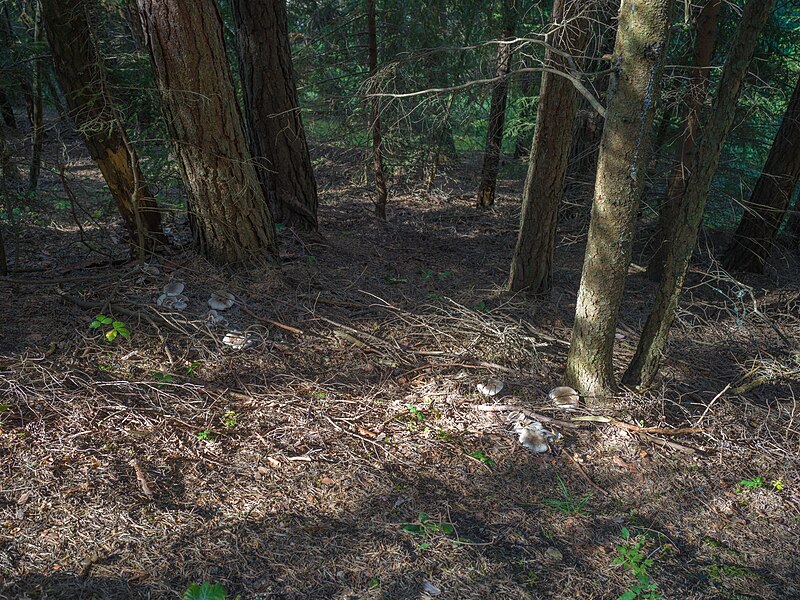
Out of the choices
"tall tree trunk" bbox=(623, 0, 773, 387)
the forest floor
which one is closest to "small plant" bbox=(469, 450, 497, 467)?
the forest floor

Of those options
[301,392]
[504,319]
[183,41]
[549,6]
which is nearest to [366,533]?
[301,392]

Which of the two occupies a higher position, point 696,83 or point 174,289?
point 696,83

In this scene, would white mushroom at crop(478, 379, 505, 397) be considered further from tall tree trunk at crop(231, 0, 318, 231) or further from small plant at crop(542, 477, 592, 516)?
tall tree trunk at crop(231, 0, 318, 231)

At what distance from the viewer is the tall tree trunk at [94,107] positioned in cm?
480

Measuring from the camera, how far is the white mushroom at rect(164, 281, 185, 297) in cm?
484

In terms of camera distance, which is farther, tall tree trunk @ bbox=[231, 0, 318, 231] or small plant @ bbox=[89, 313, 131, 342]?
tall tree trunk @ bbox=[231, 0, 318, 231]

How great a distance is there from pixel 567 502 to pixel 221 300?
3317mm

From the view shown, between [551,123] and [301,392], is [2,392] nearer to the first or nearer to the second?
[301,392]

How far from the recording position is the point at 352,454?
365cm

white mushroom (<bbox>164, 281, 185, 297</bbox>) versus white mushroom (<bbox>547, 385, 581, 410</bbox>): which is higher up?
white mushroom (<bbox>164, 281, 185, 297</bbox>)

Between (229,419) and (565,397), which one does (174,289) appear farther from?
(565,397)

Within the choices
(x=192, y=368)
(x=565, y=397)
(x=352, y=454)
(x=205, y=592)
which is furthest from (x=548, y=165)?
(x=205, y=592)

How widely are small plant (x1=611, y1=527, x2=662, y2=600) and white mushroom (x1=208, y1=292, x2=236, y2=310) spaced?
141 inches

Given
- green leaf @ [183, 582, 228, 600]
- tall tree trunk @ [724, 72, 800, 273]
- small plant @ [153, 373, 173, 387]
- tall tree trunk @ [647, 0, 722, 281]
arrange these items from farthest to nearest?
tall tree trunk @ [724, 72, 800, 273], tall tree trunk @ [647, 0, 722, 281], small plant @ [153, 373, 173, 387], green leaf @ [183, 582, 228, 600]
